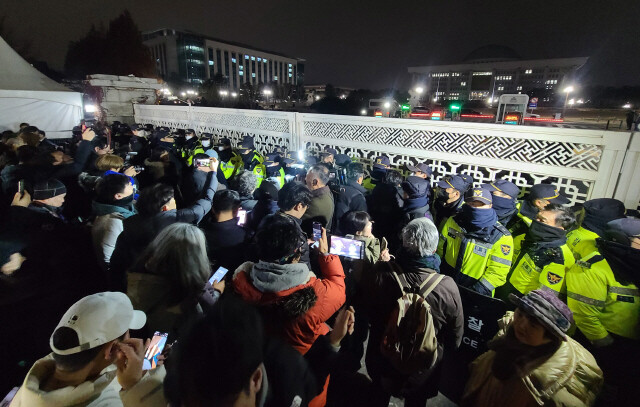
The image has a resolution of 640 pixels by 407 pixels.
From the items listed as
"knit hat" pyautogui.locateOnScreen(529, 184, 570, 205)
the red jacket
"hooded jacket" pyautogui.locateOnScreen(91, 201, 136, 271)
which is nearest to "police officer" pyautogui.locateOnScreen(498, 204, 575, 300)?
"knit hat" pyautogui.locateOnScreen(529, 184, 570, 205)

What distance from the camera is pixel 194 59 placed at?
94.4 m

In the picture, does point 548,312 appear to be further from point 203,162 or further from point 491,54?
point 491,54

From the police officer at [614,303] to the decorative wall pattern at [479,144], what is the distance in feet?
6.98

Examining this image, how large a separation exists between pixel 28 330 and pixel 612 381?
16.6 feet

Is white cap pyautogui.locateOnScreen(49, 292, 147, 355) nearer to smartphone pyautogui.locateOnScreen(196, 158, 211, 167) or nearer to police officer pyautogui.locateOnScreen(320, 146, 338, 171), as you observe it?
smartphone pyautogui.locateOnScreen(196, 158, 211, 167)

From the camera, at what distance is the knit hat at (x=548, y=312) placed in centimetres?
154

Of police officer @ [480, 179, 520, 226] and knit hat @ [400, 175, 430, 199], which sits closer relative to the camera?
police officer @ [480, 179, 520, 226]

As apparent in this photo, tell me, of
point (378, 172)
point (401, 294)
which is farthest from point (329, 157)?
point (401, 294)

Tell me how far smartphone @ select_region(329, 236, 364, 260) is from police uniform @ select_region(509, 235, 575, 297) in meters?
1.45

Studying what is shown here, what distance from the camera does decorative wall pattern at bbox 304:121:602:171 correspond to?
4.11 metres

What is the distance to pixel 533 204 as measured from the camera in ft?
11.7

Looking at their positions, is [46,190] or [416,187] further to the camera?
[416,187]

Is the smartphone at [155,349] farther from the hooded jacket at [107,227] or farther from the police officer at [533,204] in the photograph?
the police officer at [533,204]

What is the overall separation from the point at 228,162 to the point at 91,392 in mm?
5482
